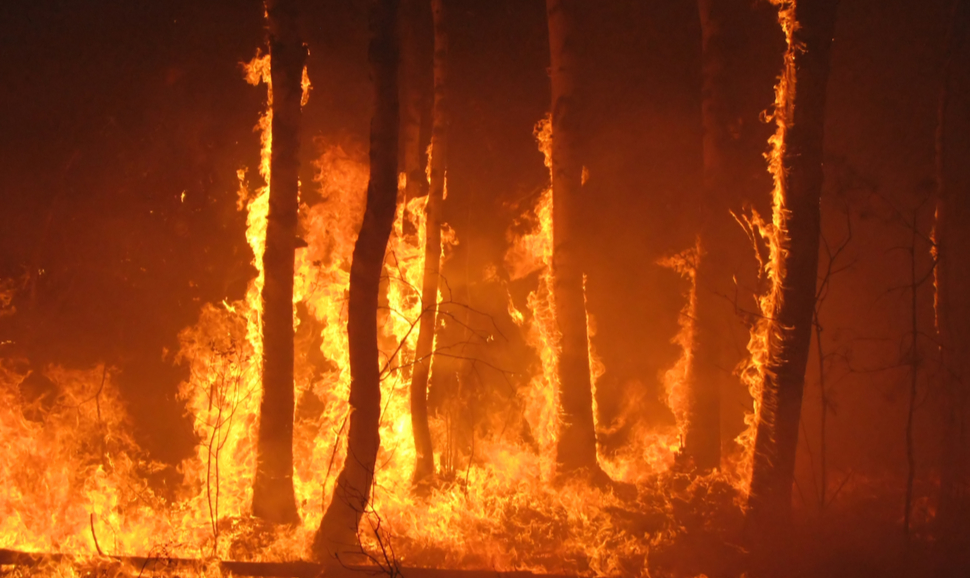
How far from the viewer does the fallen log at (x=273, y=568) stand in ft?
19.0

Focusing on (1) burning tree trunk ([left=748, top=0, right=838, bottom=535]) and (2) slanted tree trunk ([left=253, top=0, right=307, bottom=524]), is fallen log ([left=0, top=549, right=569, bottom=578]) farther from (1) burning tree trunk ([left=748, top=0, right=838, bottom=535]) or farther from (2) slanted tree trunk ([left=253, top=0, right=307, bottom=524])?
(1) burning tree trunk ([left=748, top=0, right=838, bottom=535])

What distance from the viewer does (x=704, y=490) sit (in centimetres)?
789

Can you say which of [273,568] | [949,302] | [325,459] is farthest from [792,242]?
[325,459]

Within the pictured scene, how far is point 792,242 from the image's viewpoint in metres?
5.64

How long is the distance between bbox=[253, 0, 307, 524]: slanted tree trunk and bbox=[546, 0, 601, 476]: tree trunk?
11.0ft

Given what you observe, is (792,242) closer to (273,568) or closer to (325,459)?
(273,568)

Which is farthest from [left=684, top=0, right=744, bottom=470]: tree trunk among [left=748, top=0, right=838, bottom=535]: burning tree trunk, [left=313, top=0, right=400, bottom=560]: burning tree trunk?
[left=313, top=0, right=400, bottom=560]: burning tree trunk

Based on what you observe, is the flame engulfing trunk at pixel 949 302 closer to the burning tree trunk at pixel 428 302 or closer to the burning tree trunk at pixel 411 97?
the burning tree trunk at pixel 428 302

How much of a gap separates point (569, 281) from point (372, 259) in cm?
312

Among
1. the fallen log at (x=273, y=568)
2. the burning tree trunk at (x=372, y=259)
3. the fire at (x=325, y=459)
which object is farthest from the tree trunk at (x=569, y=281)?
the burning tree trunk at (x=372, y=259)

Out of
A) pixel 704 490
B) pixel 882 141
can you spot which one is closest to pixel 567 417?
pixel 704 490

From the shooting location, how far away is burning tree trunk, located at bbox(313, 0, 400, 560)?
5.90 metres

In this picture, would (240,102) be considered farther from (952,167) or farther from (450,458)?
(952,167)

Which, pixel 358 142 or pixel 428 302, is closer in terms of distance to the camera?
pixel 428 302
